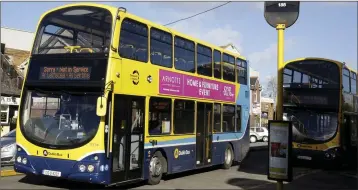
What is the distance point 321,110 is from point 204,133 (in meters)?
5.53

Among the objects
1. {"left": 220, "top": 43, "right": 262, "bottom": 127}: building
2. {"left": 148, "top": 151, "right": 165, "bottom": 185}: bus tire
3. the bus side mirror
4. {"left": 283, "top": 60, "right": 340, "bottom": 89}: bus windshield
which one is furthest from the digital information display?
{"left": 220, "top": 43, "right": 262, "bottom": 127}: building

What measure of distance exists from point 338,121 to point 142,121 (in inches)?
363

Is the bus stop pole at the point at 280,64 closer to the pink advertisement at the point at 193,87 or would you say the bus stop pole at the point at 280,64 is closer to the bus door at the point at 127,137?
A: the bus door at the point at 127,137

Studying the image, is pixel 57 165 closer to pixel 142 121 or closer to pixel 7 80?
pixel 142 121

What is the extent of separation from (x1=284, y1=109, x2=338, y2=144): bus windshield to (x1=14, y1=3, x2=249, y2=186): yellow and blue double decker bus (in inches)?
261

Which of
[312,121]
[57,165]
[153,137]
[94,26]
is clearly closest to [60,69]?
[94,26]

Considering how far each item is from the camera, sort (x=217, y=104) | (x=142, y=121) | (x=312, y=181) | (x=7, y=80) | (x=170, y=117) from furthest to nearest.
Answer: (x=7, y=80) < (x=217, y=104) < (x=312, y=181) < (x=170, y=117) < (x=142, y=121)

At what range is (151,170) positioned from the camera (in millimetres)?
11578

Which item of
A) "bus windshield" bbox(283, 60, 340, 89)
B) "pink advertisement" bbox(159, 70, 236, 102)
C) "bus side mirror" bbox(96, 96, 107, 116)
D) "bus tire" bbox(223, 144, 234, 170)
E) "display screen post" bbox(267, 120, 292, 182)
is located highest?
"bus windshield" bbox(283, 60, 340, 89)

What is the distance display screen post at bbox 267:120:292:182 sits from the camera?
8.33 metres

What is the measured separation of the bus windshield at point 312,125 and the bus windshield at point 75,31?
33.8ft

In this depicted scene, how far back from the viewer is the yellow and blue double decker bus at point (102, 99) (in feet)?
31.9

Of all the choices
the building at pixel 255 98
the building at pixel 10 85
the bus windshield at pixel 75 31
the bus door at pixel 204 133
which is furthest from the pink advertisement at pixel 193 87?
the building at pixel 255 98

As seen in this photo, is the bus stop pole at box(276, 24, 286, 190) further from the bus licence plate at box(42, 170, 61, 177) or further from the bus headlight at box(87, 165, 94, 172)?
the bus licence plate at box(42, 170, 61, 177)
